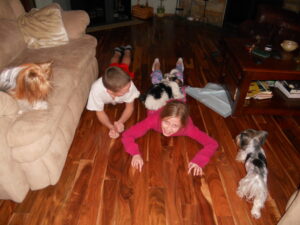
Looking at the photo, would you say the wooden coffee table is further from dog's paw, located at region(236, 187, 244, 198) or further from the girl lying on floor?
dog's paw, located at region(236, 187, 244, 198)

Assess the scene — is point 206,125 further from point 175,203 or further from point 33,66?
point 33,66

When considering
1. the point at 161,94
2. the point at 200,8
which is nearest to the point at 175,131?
the point at 161,94

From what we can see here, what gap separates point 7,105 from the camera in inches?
46.9

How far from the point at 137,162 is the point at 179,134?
45 cm

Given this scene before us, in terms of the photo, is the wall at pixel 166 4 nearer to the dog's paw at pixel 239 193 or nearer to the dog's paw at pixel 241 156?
the dog's paw at pixel 241 156

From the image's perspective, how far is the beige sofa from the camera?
121 cm

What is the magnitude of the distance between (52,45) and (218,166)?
1.77 m

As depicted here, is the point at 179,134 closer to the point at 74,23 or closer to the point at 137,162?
the point at 137,162

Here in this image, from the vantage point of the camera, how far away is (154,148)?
181 cm

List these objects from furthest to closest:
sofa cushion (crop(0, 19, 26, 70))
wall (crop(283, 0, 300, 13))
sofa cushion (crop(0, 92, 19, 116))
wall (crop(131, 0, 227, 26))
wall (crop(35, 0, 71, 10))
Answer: wall (crop(131, 0, 227, 26)) < wall (crop(35, 0, 71, 10)) < wall (crop(283, 0, 300, 13)) < sofa cushion (crop(0, 19, 26, 70)) < sofa cushion (crop(0, 92, 19, 116))

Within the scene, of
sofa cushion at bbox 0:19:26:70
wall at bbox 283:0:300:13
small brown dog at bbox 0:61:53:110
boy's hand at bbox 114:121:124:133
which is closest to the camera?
small brown dog at bbox 0:61:53:110

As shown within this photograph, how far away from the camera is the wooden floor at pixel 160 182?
135 centimetres

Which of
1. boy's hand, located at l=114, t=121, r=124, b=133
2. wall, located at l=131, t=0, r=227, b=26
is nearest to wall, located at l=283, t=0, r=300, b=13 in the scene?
wall, located at l=131, t=0, r=227, b=26

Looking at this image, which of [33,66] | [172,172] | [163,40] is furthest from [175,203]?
[163,40]
